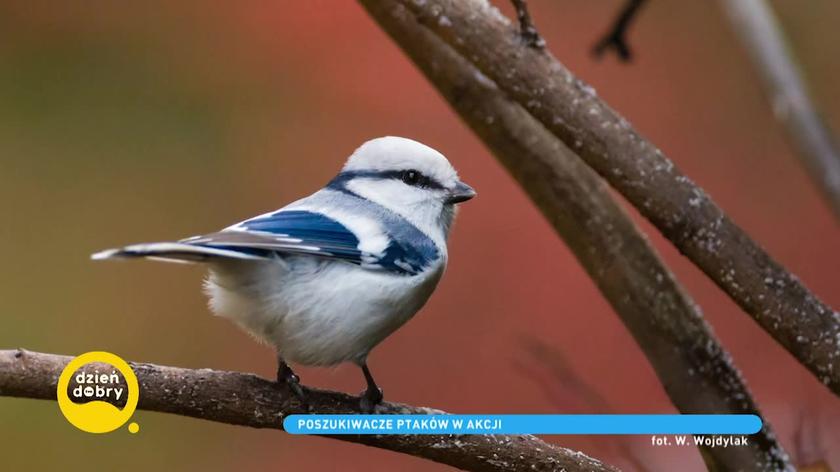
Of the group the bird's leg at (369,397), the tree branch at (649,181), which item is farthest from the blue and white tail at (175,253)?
the tree branch at (649,181)

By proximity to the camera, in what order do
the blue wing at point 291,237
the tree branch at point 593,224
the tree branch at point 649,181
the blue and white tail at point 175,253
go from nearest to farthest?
1. the blue and white tail at point 175,253
2. the blue wing at point 291,237
3. the tree branch at point 649,181
4. the tree branch at point 593,224

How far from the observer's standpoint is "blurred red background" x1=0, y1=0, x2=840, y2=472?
834 mm

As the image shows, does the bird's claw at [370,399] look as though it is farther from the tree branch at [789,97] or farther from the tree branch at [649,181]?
the tree branch at [789,97]

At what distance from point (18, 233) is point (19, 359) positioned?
0.99 feet

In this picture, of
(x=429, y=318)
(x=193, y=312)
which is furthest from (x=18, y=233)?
(x=429, y=318)

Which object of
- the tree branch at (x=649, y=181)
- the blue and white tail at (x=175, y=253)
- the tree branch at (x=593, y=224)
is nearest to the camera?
the blue and white tail at (x=175, y=253)

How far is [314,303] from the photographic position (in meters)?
0.62

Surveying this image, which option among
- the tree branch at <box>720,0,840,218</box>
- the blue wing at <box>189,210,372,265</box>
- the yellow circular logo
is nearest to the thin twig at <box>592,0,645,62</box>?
the tree branch at <box>720,0,840,218</box>

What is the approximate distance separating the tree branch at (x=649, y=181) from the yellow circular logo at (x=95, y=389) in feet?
1.10

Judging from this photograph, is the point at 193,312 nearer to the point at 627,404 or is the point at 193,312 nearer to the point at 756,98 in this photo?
the point at 627,404

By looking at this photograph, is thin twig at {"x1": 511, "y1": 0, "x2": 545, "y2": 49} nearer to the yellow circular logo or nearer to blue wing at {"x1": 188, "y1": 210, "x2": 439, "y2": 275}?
blue wing at {"x1": 188, "y1": 210, "x2": 439, "y2": 275}

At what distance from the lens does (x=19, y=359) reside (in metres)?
0.58

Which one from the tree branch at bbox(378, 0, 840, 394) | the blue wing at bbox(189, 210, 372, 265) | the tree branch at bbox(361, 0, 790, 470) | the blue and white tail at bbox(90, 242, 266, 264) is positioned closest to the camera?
the blue and white tail at bbox(90, 242, 266, 264)

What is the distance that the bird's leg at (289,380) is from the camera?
64cm
